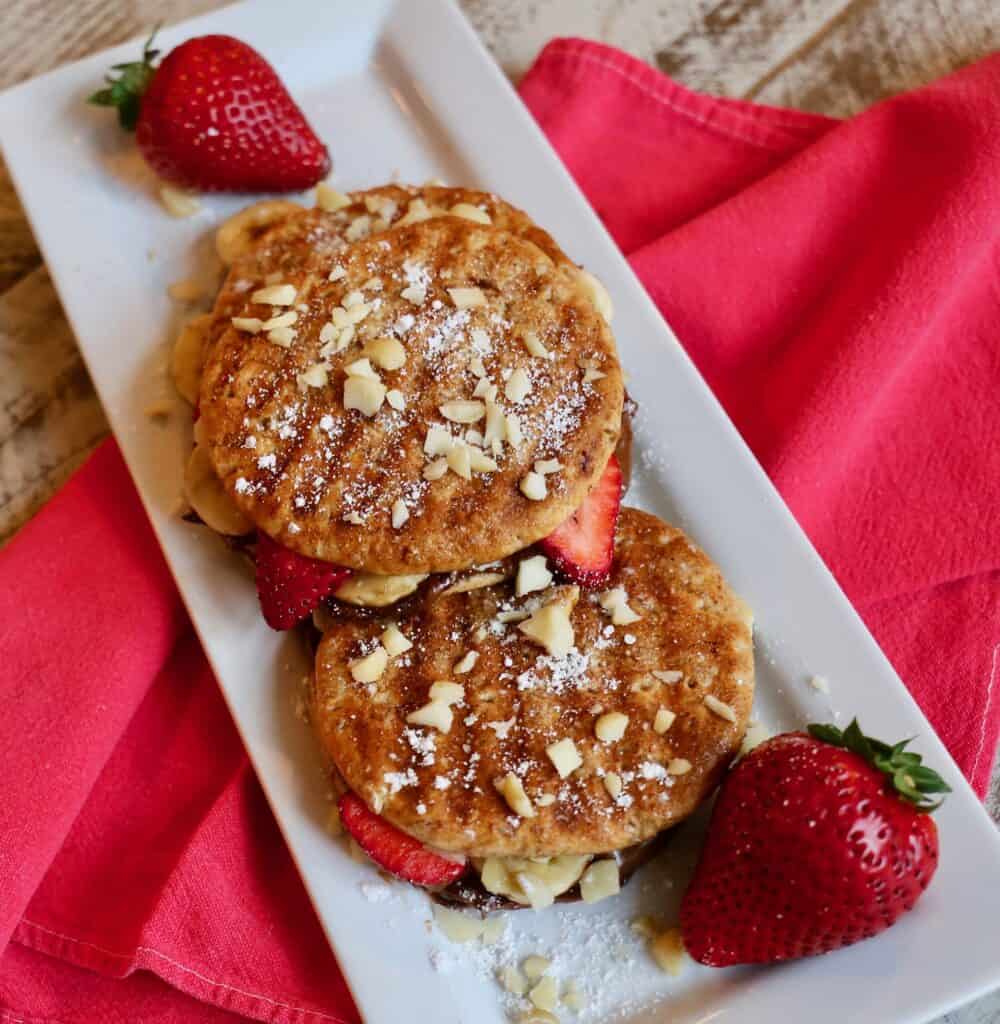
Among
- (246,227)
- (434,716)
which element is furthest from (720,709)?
(246,227)

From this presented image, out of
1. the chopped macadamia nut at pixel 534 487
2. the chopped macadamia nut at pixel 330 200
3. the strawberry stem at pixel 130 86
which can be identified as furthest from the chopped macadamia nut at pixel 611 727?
the strawberry stem at pixel 130 86

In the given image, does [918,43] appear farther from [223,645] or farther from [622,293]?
[223,645]

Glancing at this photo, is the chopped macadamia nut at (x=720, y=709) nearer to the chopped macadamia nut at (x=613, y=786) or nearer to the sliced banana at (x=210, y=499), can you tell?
the chopped macadamia nut at (x=613, y=786)

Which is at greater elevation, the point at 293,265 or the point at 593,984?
the point at 293,265

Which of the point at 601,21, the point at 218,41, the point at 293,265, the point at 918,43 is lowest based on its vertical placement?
the point at 918,43

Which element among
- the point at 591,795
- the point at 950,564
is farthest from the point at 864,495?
the point at 591,795

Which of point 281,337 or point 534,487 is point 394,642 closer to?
point 534,487
